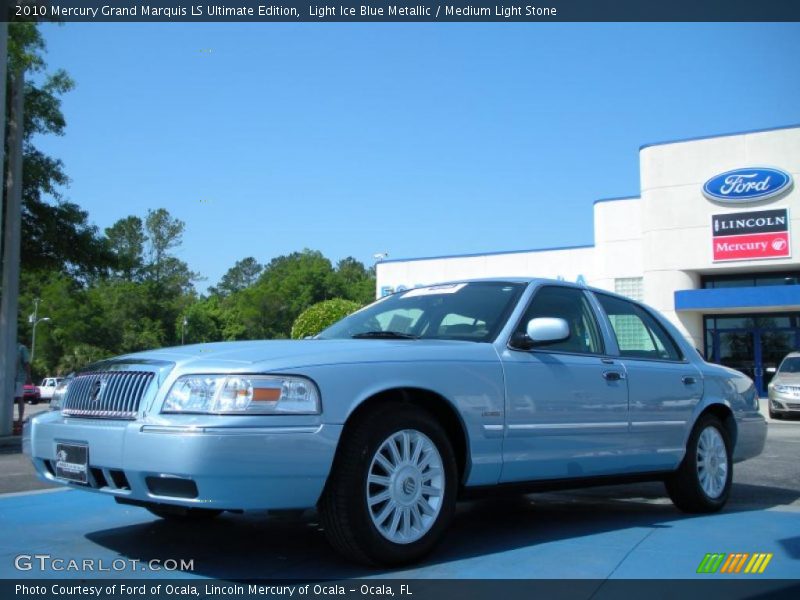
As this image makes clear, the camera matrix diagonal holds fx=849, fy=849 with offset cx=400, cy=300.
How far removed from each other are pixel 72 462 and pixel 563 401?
8.81 ft

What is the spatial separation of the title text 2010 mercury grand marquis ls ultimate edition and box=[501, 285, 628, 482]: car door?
11 millimetres

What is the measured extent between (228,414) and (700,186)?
93.3 feet

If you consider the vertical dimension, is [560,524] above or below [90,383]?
below

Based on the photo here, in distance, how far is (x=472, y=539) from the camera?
489 cm

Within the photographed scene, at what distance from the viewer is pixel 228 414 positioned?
372 cm

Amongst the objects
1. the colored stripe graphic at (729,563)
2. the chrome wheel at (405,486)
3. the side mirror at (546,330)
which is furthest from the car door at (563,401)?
the colored stripe graphic at (729,563)

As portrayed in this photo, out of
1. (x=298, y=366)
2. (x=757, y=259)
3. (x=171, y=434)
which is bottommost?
(x=171, y=434)

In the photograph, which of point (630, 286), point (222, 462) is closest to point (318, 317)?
point (630, 286)

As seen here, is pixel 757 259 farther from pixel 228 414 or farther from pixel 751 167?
pixel 228 414

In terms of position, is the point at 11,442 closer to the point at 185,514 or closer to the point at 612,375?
the point at 185,514

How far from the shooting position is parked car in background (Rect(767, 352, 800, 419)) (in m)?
19.7

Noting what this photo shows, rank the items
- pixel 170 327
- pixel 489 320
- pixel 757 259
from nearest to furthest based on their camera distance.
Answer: pixel 489 320, pixel 757 259, pixel 170 327

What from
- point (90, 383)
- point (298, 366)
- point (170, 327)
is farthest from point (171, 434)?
point (170, 327)

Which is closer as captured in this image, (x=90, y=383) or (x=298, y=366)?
(x=298, y=366)
